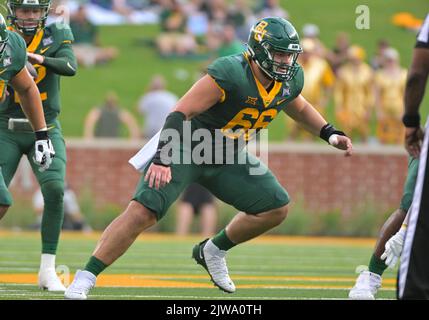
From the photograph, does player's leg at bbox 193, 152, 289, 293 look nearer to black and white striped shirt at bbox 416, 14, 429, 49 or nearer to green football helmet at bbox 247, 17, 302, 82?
green football helmet at bbox 247, 17, 302, 82

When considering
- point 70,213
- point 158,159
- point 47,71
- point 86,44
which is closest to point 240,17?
point 86,44

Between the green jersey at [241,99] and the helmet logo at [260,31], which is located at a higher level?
the helmet logo at [260,31]

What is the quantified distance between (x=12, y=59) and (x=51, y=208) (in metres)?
1.11

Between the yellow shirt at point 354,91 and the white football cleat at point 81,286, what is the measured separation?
10242 millimetres

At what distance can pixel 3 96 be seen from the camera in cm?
704

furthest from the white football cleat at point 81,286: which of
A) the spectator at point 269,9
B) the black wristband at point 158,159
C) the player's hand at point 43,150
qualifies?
the spectator at point 269,9

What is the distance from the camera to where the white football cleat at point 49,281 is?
7137mm

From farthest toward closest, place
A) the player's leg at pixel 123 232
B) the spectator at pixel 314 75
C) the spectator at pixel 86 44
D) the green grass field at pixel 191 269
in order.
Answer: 1. the spectator at pixel 86 44
2. the spectator at pixel 314 75
3. the green grass field at pixel 191 269
4. the player's leg at pixel 123 232

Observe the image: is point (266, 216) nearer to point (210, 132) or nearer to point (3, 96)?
point (210, 132)

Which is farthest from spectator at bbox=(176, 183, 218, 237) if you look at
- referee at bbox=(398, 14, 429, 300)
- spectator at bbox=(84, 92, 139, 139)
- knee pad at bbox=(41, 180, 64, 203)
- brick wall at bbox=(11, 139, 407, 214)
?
referee at bbox=(398, 14, 429, 300)

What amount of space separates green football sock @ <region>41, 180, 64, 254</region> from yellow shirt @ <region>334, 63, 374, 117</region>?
9.36 meters

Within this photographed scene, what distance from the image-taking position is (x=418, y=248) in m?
4.92

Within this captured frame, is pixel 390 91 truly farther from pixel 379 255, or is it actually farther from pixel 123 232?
pixel 123 232

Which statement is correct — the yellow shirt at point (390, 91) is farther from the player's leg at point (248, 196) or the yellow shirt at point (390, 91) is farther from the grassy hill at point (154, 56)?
the player's leg at point (248, 196)
